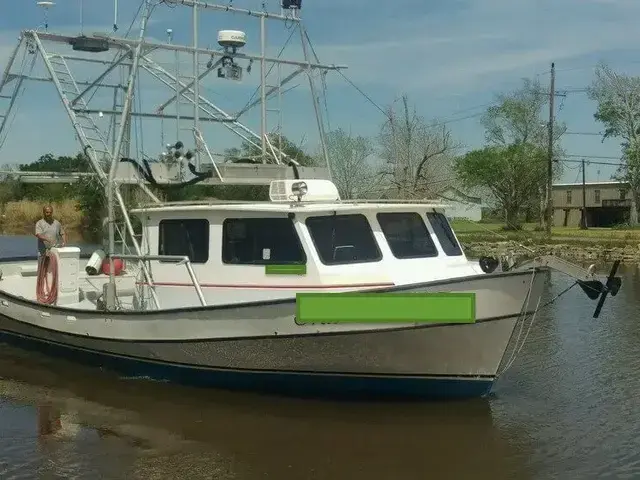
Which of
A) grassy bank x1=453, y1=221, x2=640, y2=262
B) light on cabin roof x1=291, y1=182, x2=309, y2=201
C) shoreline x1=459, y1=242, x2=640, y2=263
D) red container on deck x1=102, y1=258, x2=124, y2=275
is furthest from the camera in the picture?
grassy bank x1=453, y1=221, x2=640, y2=262

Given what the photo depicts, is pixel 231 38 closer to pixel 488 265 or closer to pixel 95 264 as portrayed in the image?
pixel 95 264

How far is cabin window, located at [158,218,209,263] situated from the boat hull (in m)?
1.04

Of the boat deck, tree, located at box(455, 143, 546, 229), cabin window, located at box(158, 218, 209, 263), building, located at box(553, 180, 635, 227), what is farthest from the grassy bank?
cabin window, located at box(158, 218, 209, 263)

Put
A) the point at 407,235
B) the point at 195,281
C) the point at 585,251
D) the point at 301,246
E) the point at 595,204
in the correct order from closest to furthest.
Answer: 1. the point at 301,246
2. the point at 195,281
3. the point at 407,235
4. the point at 585,251
5. the point at 595,204

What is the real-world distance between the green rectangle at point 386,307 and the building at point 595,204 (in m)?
52.8

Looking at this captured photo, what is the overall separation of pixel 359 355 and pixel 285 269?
1445mm

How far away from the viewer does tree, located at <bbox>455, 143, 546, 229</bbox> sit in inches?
2087

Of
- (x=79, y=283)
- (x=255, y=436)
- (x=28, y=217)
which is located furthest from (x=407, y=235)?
(x=28, y=217)

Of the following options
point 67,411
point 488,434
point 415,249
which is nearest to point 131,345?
point 67,411

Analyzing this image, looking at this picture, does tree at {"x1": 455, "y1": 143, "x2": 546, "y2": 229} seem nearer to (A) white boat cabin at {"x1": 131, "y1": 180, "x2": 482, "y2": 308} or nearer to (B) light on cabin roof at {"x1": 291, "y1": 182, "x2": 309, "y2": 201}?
(A) white boat cabin at {"x1": 131, "y1": 180, "x2": 482, "y2": 308}

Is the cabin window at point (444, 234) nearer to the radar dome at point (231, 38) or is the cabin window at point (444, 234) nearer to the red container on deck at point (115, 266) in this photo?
the radar dome at point (231, 38)

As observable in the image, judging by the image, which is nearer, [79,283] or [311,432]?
[311,432]

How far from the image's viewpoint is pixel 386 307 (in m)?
8.77

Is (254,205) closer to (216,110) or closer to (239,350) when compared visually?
(239,350)
